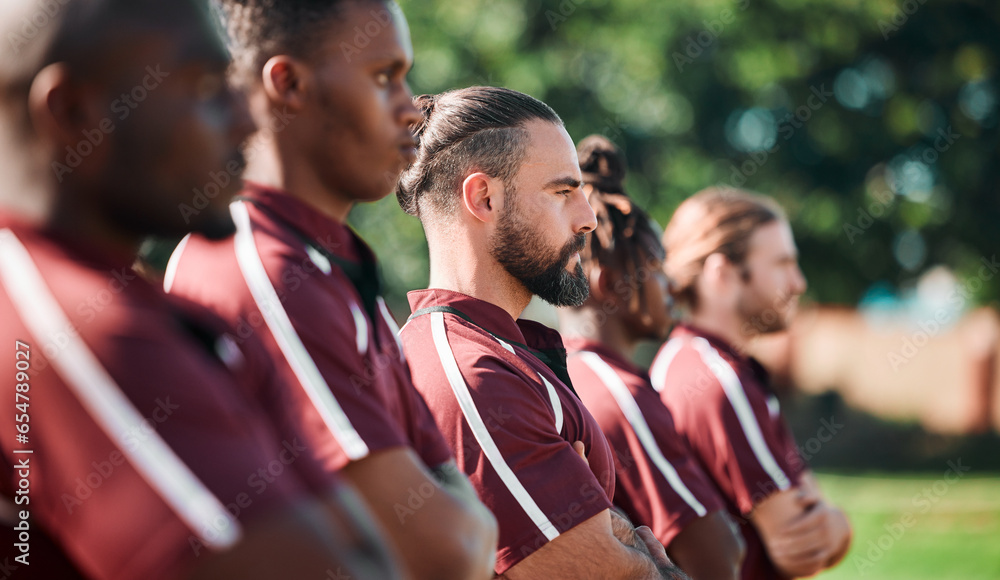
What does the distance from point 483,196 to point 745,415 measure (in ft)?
5.59

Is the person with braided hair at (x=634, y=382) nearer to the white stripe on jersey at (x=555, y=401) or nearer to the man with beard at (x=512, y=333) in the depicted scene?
the man with beard at (x=512, y=333)

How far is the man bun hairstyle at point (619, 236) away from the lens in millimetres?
3797

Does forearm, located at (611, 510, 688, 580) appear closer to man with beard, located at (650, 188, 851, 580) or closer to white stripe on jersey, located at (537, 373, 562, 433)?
white stripe on jersey, located at (537, 373, 562, 433)

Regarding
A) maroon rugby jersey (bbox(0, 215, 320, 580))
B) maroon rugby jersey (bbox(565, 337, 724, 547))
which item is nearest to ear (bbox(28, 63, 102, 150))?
maroon rugby jersey (bbox(0, 215, 320, 580))

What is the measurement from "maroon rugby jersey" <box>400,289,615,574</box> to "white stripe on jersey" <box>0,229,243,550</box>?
135cm

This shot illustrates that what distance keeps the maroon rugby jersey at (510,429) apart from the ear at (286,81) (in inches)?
37.9

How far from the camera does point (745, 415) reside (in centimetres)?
383

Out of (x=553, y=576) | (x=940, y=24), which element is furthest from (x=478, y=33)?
(x=553, y=576)

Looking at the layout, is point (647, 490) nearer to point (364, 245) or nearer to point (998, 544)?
point (364, 245)

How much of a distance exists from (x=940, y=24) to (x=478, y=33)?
6.97m

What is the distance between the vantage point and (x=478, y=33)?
520 inches

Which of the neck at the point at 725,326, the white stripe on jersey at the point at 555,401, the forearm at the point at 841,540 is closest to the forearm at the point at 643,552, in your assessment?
the white stripe on jersey at the point at 555,401

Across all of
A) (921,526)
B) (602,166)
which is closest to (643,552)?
(602,166)

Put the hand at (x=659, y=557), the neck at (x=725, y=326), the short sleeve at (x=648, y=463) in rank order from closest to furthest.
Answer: the hand at (x=659, y=557), the short sleeve at (x=648, y=463), the neck at (x=725, y=326)
